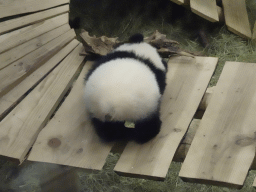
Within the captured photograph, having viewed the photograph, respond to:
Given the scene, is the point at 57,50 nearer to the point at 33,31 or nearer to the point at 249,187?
the point at 33,31

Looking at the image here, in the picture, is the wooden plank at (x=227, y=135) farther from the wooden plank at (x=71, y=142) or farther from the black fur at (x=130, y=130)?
the wooden plank at (x=71, y=142)

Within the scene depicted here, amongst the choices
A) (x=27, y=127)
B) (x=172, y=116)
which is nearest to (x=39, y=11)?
(x=27, y=127)

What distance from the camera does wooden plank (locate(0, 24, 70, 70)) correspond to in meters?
2.86

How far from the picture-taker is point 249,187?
3068 millimetres

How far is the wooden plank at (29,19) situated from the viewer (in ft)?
10.3

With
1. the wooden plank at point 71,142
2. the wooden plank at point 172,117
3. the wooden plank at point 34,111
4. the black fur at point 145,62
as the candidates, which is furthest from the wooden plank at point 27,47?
the wooden plank at point 172,117

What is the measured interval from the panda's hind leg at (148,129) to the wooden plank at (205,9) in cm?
253

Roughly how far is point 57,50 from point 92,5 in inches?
96.7

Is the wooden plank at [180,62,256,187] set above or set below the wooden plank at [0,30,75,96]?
below

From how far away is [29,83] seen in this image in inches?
111

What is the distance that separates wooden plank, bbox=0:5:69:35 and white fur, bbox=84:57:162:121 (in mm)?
Result: 1270

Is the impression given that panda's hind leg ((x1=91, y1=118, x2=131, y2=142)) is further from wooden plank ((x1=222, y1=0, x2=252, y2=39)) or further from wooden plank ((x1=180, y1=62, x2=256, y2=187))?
wooden plank ((x1=222, y1=0, x2=252, y2=39))

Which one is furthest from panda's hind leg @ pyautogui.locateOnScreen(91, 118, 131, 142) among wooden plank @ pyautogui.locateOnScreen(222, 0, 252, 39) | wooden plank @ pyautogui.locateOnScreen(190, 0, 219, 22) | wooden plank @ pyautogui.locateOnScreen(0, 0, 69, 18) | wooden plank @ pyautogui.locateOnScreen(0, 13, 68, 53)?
wooden plank @ pyautogui.locateOnScreen(222, 0, 252, 39)

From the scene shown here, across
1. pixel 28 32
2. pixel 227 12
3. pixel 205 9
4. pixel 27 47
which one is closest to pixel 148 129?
pixel 27 47
